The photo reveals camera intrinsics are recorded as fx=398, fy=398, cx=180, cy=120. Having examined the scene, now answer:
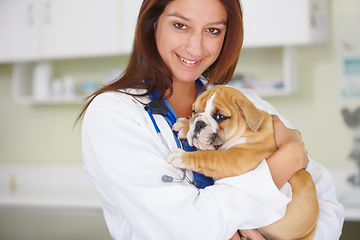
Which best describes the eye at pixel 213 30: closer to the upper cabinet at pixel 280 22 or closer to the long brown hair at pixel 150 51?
the long brown hair at pixel 150 51

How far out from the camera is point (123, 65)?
3.17m

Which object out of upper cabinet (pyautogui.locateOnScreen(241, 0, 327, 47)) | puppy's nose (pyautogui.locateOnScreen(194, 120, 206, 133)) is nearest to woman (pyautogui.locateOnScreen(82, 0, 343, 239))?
puppy's nose (pyautogui.locateOnScreen(194, 120, 206, 133))

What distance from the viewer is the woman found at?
3.16 ft

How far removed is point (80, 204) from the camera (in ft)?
8.59

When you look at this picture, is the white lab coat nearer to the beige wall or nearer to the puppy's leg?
the puppy's leg

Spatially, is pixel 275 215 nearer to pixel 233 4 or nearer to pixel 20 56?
pixel 233 4

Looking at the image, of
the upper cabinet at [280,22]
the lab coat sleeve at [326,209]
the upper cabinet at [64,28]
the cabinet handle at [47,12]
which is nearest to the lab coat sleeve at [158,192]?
the lab coat sleeve at [326,209]

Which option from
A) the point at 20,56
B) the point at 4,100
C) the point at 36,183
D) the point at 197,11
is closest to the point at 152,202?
the point at 197,11

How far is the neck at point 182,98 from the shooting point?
1.40 meters

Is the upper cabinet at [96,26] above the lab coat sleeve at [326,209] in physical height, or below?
above

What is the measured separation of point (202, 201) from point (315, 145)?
80.0 inches

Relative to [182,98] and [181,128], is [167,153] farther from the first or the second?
[182,98]

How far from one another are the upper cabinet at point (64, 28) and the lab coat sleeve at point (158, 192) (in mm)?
1711

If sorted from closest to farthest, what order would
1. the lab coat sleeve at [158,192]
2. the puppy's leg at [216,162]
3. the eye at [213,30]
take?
1. the lab coat sleeve at [158,192]
2. the puppy's leg at [216,162]
3. the eye at [213,30]
